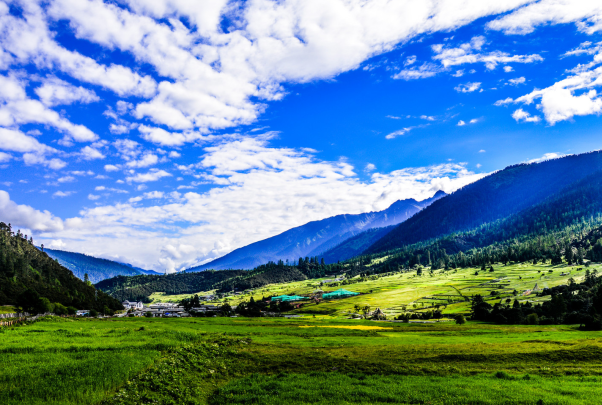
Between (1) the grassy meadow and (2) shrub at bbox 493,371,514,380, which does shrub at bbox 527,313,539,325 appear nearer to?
(1) the grassy meadow

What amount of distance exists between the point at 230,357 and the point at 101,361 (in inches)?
597

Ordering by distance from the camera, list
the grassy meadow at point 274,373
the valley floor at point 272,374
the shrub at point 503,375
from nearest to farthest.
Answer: the valley floor at point 272,374
the grassy meadow at point 274,373
the shrub at point 503,375

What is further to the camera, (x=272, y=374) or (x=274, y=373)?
(x=274, y=373)

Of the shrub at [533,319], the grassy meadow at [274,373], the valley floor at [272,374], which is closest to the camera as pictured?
the valley floor at [272,374]

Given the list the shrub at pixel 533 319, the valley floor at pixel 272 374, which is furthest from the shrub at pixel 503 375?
the shrub at pixel 533 319

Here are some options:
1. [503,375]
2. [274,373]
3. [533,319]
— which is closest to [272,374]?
[274,373]

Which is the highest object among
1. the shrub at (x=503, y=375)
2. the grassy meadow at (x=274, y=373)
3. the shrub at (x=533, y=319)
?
the grassy meadow at (x=274, y=373)

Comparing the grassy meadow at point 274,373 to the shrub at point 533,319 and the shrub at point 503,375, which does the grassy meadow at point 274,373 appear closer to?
the shrub at point 503,375

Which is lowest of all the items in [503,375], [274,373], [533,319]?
[533,319]

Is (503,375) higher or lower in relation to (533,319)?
higher

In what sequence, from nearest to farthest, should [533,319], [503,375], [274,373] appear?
[503,375] < [274,373] < [533,319]

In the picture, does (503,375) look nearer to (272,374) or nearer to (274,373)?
→ (274,373)

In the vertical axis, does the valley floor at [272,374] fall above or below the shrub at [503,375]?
above

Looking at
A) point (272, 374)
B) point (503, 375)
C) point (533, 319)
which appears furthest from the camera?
point (533, 319)
